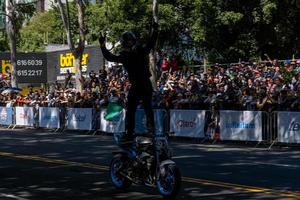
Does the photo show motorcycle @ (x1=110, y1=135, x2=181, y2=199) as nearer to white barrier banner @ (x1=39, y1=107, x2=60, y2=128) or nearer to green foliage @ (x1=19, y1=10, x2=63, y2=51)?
white barrier banner @ (x1=39, y1=107, x2=60, y2=128)

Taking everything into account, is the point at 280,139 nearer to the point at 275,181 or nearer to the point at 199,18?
the point at 275,181

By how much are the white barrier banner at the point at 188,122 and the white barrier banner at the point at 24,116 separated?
36.2ft

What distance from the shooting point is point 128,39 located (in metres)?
9.20

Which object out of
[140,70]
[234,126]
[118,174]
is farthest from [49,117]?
[140,70]

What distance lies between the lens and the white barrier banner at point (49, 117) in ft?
95.2

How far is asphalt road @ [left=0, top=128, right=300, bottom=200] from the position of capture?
966cm

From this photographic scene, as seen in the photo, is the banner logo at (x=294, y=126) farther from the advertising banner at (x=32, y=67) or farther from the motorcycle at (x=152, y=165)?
the advertising banner at (x=32, y=67)

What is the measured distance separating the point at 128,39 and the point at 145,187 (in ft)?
8.50

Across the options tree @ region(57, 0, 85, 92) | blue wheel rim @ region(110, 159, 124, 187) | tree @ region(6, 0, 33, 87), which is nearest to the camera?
blue wheel rim @ region(110, 159, 124, 187)

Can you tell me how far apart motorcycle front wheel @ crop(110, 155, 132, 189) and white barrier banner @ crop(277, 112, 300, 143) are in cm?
940

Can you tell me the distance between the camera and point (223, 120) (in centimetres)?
2067

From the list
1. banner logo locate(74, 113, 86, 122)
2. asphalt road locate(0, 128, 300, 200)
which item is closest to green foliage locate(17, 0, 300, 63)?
banner logo locate(74, 113, 86, 122)

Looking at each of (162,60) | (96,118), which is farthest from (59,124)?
(162,60)

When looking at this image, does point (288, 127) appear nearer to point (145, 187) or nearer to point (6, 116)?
point (145, 187)
